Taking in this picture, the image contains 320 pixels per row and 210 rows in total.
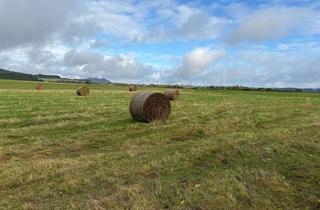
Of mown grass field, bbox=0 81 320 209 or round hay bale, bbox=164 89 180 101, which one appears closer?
mown grass field, bbox=0 81 320 209

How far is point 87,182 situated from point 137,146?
12.3 feet

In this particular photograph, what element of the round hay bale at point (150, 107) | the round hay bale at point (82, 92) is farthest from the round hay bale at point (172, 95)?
the round hay bale at point (150, 107)

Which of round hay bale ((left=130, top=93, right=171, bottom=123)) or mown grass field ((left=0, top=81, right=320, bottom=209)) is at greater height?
round hay bale ((left=130, top=93, right=171, bottom=123))

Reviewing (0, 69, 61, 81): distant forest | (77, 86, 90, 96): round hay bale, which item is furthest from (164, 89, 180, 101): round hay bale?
(0, 69, 61, 81): distant forest

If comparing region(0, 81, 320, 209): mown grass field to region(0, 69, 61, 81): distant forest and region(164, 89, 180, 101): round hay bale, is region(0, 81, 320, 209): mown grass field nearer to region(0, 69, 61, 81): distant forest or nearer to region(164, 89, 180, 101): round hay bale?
region(164, 89, 180, 101): round hay bale

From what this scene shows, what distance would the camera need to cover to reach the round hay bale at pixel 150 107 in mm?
16656

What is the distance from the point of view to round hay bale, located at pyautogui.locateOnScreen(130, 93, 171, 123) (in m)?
16.7

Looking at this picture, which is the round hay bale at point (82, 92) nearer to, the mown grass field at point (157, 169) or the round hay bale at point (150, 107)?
the round hay bale at point (150, 107)

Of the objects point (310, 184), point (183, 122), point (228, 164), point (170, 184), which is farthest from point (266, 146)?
point (183, 122)

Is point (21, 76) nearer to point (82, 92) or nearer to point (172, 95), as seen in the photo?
point (82, 92)

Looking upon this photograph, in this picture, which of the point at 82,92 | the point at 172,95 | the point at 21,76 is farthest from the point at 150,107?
the point at 21,76

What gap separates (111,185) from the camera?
6992 mm

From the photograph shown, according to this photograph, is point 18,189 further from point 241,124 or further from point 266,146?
point 241,124

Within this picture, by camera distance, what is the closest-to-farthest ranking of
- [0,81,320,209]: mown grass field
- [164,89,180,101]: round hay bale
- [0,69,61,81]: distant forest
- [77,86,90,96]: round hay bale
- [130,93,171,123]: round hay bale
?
[0,81,320,209]: mown grass field
[130,93,171,123]: round hay bale
[164,89,180,101]: round hay bale
[77,86,90,96]: round hay bale
[0,69,61,81]: distant forest
